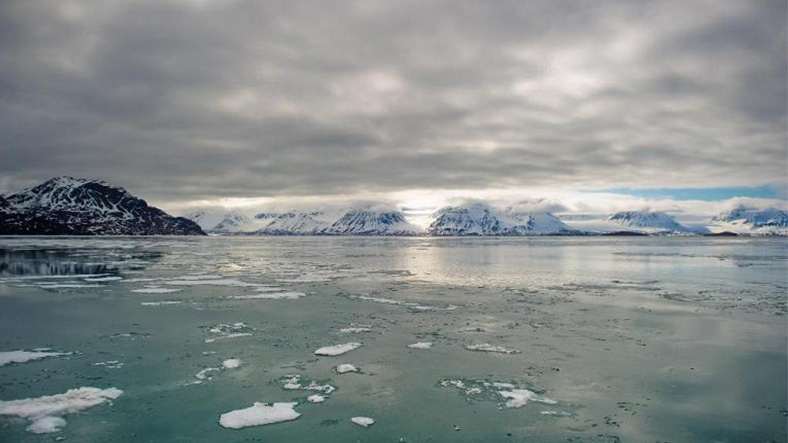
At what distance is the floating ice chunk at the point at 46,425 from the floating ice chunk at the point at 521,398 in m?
9.28

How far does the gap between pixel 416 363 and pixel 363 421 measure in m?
4.33

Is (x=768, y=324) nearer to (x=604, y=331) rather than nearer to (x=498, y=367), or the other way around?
(x=604, y=331)

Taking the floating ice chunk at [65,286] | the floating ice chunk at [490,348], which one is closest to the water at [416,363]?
the floating ice chunk at [490,348]

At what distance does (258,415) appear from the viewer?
35.4 ft

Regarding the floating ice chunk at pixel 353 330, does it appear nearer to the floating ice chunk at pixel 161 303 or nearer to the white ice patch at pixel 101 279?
the floating ice chunk at pixel 161 303

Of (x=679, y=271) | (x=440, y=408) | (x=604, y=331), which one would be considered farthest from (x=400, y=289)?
(x=679, y=271)

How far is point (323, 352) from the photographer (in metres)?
15.8

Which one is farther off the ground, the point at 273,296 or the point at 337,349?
the point at 273,296

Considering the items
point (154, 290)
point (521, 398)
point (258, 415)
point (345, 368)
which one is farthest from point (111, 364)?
point (154, 290)

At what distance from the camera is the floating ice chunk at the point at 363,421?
10.4 m

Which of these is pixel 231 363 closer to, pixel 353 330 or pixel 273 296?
pixel 353 330

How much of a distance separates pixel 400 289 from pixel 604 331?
562 inches

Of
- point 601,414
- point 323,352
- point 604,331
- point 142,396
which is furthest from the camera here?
point 604,331

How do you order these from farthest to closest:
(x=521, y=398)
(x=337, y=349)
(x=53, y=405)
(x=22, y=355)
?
(x=337, y=349), (x=22, y=355), (x=521, y=398), (x=53, y=405)
